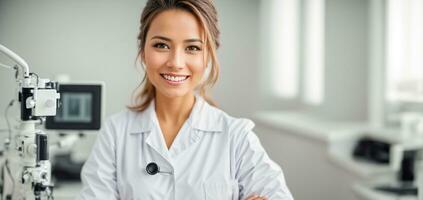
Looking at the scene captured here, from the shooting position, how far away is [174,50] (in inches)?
41.7

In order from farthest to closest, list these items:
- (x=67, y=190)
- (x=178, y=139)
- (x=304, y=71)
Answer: (x=304, y=71)
(x=67, y=190)
(x=178, y=139)

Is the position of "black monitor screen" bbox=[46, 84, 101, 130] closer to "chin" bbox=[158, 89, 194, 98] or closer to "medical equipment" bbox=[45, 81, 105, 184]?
"medical equipment" bbox=[45, 81, 105, 184]

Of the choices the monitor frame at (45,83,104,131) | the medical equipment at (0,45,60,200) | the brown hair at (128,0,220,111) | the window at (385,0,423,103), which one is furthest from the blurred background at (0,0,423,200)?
the brown hair at (128,0,220,111)

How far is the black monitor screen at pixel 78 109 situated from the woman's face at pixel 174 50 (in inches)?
32.0

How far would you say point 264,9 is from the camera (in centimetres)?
352

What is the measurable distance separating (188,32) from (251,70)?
245cm

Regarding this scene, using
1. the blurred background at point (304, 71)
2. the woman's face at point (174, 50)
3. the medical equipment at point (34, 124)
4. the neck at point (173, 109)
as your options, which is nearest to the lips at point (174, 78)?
the woman's face at point (174, 50)

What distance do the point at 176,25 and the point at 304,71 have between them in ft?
7.97

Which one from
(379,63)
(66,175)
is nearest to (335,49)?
(379,63)

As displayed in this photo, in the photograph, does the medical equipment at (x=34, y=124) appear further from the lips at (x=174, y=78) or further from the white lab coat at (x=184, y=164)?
the lips at (x=174, y=78)

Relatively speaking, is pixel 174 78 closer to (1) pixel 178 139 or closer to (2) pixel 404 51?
(1) pixel 178 139

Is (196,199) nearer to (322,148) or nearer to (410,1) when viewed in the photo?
(322,148)

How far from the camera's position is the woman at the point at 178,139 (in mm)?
1075

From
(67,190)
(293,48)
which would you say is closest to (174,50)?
(67,190)
